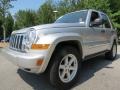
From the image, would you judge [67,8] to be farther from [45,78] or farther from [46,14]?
[45,78]

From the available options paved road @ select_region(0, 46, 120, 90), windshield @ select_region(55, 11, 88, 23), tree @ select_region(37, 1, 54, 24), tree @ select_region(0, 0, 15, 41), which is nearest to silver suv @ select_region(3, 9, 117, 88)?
windshield @ select_region(55, 11, 88, 23)

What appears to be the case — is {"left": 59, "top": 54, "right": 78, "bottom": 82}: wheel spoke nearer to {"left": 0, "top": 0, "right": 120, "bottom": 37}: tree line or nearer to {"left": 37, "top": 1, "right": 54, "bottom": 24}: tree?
{"left": 0, "top": 0, "right": 120, "bottom": 37}: tree line

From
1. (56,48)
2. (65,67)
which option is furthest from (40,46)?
(65,67)

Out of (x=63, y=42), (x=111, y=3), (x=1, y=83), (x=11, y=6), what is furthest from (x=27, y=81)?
(x=111, y=3)

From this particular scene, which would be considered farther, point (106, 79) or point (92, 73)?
point (92, 73)

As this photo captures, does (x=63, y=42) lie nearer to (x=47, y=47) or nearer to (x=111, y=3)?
(x=47, y=47)

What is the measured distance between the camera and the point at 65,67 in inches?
171

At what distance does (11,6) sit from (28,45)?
60.9 feet

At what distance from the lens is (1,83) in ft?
15.5

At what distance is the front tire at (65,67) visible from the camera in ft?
13.1

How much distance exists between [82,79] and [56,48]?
1.30m

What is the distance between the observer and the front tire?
4.00 m

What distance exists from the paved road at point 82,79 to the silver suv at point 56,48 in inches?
17.1

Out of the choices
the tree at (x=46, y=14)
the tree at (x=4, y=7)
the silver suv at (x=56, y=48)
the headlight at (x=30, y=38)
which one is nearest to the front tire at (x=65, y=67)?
→ the silver suv at (x=56, y=48)
